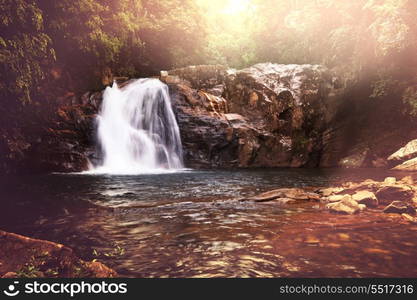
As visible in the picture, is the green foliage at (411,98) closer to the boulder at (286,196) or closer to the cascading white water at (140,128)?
the boulder at (286,196)

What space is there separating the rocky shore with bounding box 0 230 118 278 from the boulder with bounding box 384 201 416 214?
4.62 metres

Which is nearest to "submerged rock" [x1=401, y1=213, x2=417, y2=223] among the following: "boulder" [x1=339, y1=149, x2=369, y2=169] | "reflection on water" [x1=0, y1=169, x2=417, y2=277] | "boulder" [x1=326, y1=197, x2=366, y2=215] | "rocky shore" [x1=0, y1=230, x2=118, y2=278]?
Result: "reflection on water" [x1=0, y1=169, x2=417, y2=277]

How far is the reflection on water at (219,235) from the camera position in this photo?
3295 millimetres

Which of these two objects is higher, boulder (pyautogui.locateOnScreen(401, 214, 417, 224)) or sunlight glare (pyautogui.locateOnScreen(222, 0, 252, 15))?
sunlight glare (pyautogui.locateOnScreen(222, 0, 252, 15))

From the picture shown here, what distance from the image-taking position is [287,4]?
25031mm

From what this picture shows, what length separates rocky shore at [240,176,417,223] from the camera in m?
5.59

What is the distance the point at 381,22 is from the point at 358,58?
125 inches

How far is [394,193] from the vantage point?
6.24m

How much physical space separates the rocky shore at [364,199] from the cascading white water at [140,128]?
10665mm

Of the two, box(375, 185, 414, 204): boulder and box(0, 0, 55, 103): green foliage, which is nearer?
box(375, 185, 414, 204): boulder

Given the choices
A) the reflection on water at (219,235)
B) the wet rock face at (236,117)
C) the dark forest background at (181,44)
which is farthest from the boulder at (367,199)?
the wet rock face at (236,117)

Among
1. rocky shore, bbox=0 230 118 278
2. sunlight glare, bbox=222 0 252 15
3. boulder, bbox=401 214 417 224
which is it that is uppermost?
sunlight glare, bbox=222 0 252 15

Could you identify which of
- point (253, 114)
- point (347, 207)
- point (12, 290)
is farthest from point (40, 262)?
point (253, 114)

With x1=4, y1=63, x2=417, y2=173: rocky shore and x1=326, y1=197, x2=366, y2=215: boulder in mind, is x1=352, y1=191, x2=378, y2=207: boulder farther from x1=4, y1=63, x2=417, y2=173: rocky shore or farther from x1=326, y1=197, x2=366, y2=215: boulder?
x1=4, y1=63, x2=417, y2=173: rocky shore
